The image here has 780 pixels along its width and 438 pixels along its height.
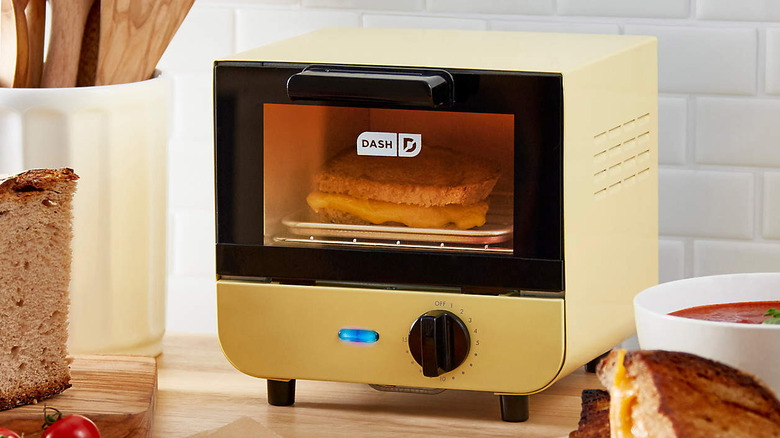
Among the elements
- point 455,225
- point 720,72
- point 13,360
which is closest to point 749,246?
point 720,72

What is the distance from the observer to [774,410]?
0.77 meters

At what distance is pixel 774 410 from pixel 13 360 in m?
0.77

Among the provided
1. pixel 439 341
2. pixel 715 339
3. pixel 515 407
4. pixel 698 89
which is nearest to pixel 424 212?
pixel 439 341

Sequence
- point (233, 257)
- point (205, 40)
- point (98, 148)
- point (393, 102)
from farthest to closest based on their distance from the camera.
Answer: point (205, 40)
point (98, 148)
point (233, 257)
point (393, 102)

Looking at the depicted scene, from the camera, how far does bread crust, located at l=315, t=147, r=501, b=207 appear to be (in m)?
1.05

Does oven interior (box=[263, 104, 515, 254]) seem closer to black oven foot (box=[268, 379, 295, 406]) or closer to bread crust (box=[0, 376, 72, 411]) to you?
black oven foot (box=[268, 379, 295, 406])

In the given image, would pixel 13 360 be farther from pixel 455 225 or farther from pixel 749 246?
pixel 749 246

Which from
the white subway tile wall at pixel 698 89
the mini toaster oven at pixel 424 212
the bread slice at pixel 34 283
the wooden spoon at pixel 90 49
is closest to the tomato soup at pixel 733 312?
the mini toaster oven at pixel 424 212

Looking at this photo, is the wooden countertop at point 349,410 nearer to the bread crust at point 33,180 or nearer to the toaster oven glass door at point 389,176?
the toaster oven glass door at point 389,176

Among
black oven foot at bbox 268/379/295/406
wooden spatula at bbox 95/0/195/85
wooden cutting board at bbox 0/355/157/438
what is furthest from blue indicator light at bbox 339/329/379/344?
wooden spatula at bbox 95/0/195/85

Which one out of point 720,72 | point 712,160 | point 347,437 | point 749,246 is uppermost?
point 720,72

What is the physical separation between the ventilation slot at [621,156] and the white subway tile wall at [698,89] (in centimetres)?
17

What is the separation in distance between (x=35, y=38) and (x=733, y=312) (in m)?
0.86

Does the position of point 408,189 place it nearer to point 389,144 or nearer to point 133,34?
point 389,144
